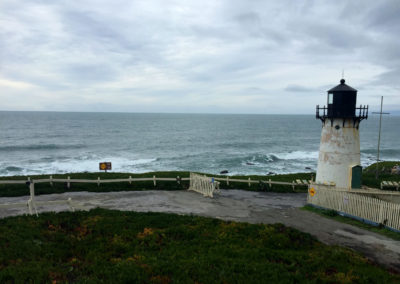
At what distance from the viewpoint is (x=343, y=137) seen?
20031 mm

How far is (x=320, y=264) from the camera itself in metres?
9.56

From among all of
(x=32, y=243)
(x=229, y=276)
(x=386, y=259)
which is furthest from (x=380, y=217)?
(x=32, y=243)

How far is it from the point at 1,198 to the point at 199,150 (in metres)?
55.7

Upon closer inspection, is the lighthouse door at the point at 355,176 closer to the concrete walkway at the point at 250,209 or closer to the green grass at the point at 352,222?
the concrete walkway at the point at 250,209

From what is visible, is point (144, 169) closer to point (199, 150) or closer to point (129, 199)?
point (199, 150)

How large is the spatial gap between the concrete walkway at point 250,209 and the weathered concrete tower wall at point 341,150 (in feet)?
9.44

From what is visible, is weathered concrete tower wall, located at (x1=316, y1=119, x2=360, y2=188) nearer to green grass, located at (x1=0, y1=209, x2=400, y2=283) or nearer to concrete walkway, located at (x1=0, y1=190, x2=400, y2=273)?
concrete walkway, located at (x1=0, y1=190, x2=400, y2=273)

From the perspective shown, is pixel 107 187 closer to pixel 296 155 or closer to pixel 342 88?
pixel 342 88

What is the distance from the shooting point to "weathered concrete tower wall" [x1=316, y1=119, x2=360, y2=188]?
20016 millimetres

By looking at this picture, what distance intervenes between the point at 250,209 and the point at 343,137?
8.79m

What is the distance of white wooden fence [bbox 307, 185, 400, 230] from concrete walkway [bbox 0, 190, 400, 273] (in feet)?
3.99

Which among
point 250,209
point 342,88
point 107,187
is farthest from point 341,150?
point 107,187

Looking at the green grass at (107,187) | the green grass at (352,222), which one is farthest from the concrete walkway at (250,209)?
the green grass at (107,187)

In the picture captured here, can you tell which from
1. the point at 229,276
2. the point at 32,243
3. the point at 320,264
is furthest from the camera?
the point at 32,243
